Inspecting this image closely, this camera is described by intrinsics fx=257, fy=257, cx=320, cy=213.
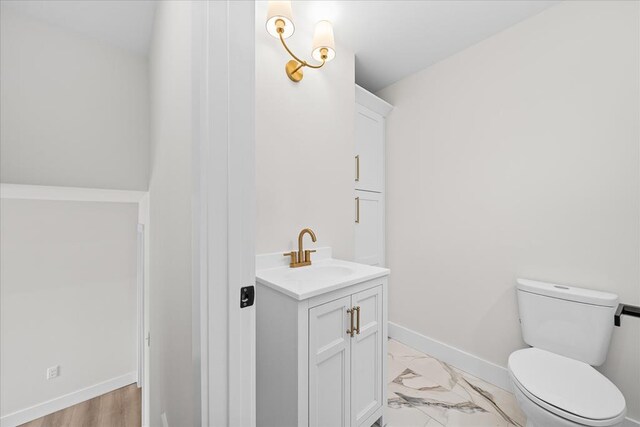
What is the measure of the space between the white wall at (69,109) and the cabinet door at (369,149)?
66.3 inches

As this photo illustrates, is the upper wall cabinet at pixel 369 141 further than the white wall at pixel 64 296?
Yes

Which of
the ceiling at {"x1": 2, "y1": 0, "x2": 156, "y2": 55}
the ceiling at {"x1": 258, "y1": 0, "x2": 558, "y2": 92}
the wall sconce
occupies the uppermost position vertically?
the ceiling at {"x1": 258, "y1": 0, "x2": 558, "y2": 92}

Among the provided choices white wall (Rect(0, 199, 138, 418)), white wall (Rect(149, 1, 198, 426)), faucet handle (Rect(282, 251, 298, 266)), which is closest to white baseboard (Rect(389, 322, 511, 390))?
faucet handle (Rect(282, 251, 298, 266))

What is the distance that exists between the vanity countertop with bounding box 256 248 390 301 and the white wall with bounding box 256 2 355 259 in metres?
0.08

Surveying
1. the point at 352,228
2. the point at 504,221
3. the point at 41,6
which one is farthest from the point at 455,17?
the point at 41,6

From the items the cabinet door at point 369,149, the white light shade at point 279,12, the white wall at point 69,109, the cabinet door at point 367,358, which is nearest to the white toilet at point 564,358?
the cabinet door at point 367,358

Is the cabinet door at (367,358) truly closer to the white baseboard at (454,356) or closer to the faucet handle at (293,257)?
the faucet handle at (293,257)

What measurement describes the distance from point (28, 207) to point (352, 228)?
2664mm

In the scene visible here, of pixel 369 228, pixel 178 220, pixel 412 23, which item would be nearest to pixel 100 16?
pixel 178 220

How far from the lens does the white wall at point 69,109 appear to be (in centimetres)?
143

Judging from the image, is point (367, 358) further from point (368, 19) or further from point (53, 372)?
point (53, 372)

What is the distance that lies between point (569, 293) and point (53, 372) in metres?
3.95

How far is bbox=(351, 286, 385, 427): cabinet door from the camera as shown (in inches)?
49.1

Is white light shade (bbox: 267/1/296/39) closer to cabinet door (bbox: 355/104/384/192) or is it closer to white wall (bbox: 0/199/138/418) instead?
cabinet door (bbox: 355/104/384/192)
